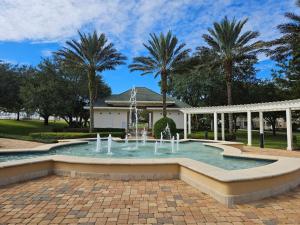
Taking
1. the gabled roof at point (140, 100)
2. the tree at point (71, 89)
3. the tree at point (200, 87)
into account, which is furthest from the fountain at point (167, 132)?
the tree at point (71, 89)

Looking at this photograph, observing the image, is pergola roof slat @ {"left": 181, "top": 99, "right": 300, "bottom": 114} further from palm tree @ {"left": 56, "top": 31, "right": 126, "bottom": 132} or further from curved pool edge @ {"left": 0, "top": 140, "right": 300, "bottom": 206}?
palm tree @ {"left": 56, "top": 31, "right": 126, "bottom": 132}

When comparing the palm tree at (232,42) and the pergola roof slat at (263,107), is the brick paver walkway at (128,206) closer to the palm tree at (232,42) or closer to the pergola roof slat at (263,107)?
the pergola roof slat at (263,107)

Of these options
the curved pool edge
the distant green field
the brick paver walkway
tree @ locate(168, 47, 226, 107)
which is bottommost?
the brick paver walkway

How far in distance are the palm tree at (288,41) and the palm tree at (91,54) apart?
15764 millimetres

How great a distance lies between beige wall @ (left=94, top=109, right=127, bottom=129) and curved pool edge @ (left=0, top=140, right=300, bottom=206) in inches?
939

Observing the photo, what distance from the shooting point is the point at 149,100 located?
1310 inches

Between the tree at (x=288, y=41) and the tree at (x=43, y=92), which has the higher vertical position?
the tree at (x=288, y=41)

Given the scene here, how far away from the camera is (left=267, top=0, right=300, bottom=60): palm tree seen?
1826cm


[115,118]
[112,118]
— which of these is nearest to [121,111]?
[115,118]

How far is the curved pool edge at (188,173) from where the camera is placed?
505 cm

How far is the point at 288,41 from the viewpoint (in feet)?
62.8

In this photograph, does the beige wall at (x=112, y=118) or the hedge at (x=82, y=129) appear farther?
the beige wall at (x=112, y=118)

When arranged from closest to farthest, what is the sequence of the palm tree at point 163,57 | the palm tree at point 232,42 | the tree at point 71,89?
the palm tree at point 232,42, the palm tree at point 163,57, the tree at point 71,89

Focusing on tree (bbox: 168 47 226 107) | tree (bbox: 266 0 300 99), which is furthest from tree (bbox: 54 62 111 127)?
tree (bbox: 266 0 300 99)
